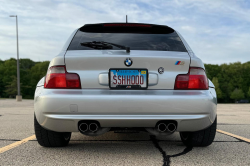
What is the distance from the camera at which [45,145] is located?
3402mm

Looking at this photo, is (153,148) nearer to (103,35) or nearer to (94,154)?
(94,154)

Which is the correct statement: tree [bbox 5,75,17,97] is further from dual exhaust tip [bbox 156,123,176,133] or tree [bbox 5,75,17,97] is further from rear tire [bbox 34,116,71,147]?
dual exhaust tip [bbox 156,123,176,133]

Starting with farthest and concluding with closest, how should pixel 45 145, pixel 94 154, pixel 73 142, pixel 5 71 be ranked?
pixel 5 71 → pixel 73 142 → pixel 45 145 → pixel 94 154

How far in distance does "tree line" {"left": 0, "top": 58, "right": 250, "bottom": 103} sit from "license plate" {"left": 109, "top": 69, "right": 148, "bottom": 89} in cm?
8038

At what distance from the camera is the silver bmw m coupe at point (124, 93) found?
279cm

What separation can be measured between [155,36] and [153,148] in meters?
1.48

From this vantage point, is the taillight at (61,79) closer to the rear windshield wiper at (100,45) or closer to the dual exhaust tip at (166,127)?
the rear windshield wiper at (100,45)

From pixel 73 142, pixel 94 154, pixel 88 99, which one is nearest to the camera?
pixel 88 99

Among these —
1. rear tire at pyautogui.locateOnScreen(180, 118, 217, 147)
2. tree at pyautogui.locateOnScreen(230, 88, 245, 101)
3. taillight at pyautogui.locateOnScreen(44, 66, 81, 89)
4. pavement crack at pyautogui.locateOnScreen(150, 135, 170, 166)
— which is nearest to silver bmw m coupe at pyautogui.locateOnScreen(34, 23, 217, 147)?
taillight at pyautogui.locateOnScreen(44, 66, 81, 89)

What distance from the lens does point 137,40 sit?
3.33m

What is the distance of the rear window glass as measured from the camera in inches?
127

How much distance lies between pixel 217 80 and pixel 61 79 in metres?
84.8

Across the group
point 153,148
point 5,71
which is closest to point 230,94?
point 5,71

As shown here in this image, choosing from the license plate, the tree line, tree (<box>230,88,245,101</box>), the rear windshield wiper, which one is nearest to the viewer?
the license plate
